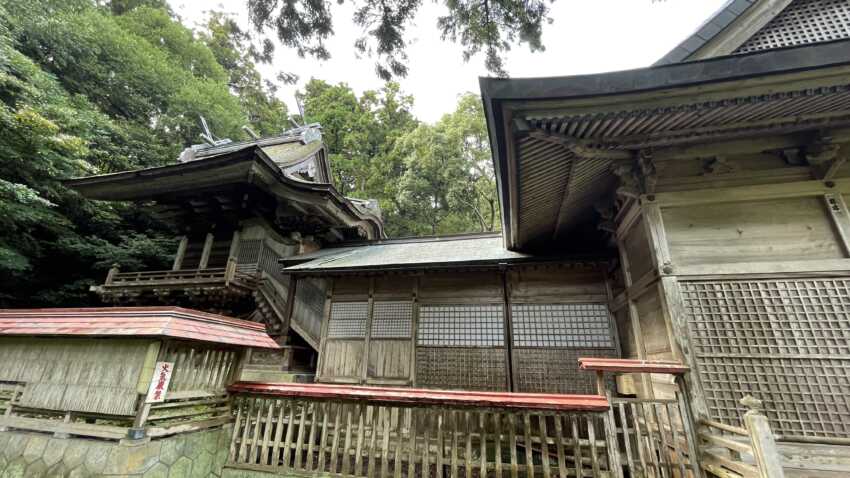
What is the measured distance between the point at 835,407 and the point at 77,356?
24.4 feet

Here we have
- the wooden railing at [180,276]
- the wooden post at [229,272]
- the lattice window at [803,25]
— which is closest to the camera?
the lattice window at [803,25]

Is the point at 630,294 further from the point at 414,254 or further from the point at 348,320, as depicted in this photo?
the point at 348,320

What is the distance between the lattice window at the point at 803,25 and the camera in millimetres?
3551

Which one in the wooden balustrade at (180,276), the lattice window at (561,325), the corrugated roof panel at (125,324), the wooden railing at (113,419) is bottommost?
the wooden railing at (113,419)

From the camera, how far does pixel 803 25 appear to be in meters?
3.60

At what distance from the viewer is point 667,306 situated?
3.27 metres

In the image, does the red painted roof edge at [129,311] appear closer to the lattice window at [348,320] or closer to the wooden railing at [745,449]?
the lattice window at [348,320]

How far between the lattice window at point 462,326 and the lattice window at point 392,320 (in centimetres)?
30

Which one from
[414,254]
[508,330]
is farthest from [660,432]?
[414,254]

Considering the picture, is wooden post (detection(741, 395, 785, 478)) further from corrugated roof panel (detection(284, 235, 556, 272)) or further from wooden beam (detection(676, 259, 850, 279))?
corrugated roof panel (detection(284, 235, 556, 272))

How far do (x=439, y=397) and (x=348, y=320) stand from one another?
14.3 feet

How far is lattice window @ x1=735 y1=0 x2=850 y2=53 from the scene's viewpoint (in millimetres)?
3551

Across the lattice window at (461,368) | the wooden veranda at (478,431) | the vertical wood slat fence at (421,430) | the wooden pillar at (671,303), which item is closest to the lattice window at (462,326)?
the lattice window at (461,368)

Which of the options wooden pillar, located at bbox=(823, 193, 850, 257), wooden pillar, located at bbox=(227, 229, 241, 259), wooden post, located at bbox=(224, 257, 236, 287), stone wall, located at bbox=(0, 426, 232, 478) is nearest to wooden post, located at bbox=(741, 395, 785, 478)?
wooden pillar, located at bbox=(823, 193, 850, 257)
